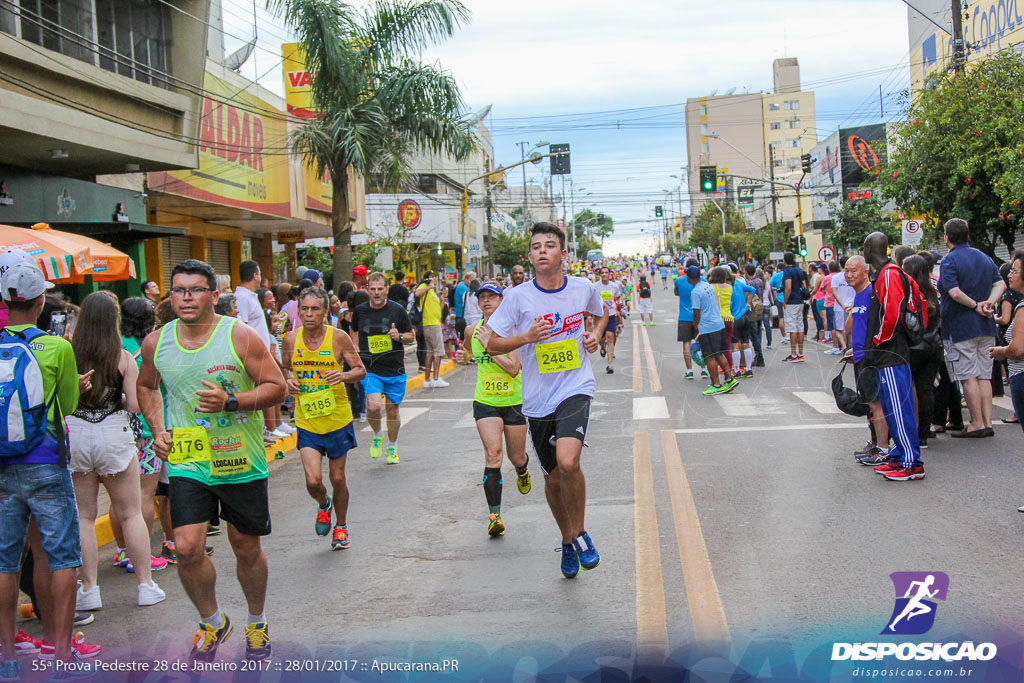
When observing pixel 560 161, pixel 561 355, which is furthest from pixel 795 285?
pixel 560 161

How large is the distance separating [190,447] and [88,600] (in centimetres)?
168

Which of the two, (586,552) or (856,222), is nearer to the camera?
(586,552)

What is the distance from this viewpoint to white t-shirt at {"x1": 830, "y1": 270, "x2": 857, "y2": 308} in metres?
16.2

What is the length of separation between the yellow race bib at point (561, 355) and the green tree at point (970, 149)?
14.8 meters

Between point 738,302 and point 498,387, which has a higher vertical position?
point 738,302

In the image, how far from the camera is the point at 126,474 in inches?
234

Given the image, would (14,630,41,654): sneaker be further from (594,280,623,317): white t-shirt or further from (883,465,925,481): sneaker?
(594,280,623,317): white t-shirt

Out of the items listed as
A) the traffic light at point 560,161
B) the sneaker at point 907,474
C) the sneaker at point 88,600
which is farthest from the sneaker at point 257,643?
the traffic light at point 560,161

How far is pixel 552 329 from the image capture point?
5758 millimetres

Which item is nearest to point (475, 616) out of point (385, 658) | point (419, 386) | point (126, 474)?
point (385, 658)

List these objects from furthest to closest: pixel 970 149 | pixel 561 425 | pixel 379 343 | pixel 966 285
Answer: pixel 970 149
pixel 379 343
pixel 966 285
pixel 561 425

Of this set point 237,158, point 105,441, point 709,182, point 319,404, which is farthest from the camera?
point 709,182

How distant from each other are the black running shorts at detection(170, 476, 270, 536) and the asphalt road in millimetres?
658

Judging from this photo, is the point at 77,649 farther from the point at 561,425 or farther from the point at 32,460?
the point at 561,425
